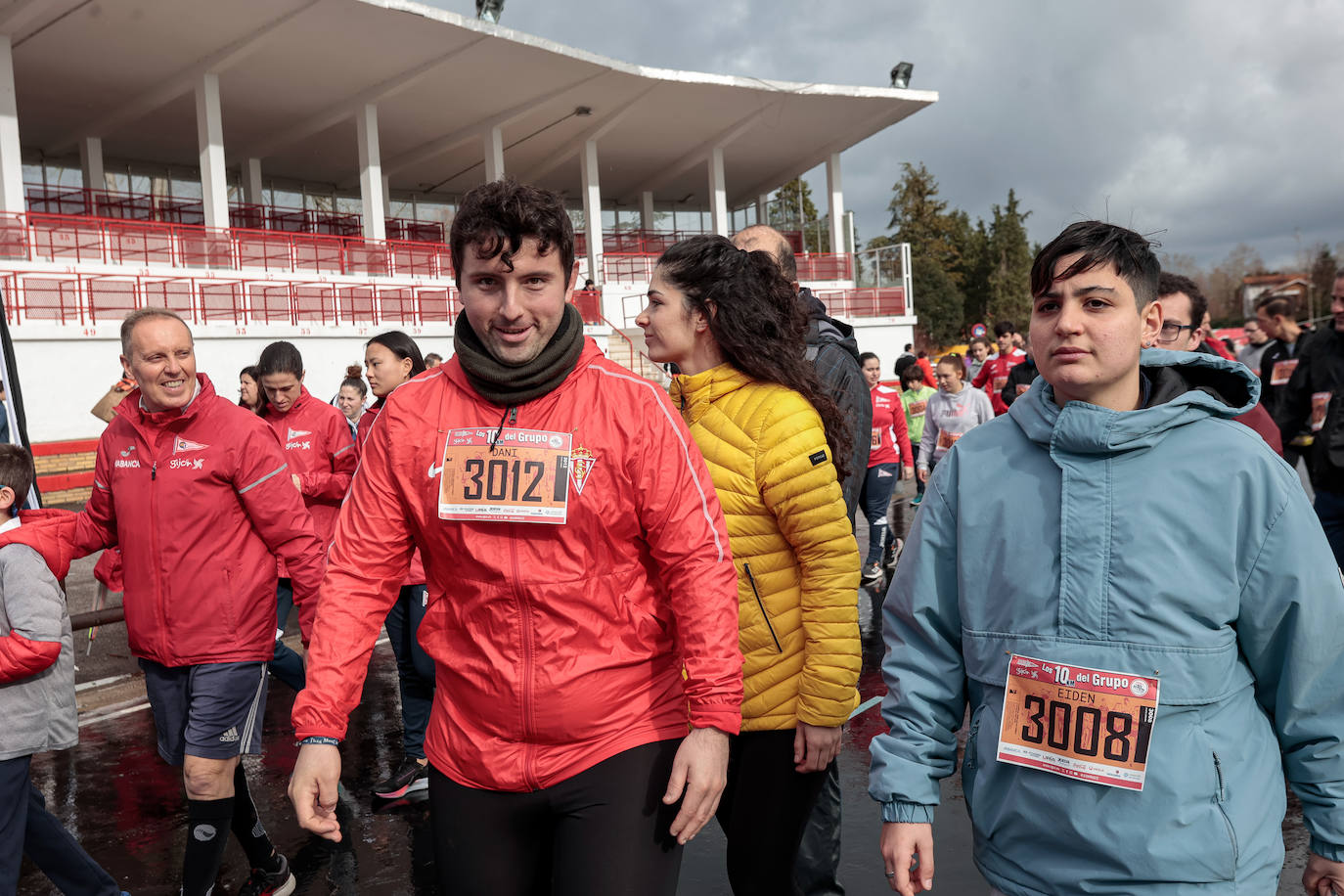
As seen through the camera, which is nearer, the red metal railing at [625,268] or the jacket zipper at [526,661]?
the jacket zipper at [526,661]

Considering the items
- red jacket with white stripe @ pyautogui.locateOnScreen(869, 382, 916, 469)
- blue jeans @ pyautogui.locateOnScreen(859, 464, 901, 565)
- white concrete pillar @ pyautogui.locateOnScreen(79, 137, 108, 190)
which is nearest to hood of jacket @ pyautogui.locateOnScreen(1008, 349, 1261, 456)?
blue jeans @ pyautogui.locateOnScreen(859, 464, 901, 565)

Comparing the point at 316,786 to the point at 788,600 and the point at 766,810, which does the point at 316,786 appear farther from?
the point at 788,600

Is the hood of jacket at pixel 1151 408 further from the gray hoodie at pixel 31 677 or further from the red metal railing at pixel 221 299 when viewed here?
the red metal railing at pixel 221 299

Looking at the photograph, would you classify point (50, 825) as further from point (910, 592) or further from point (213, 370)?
point (213, 370)

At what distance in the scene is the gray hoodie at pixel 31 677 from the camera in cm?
326

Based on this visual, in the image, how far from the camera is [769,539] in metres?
2.70

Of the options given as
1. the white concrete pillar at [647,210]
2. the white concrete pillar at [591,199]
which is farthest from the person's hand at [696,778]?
the white concrete pillar at [647,210]

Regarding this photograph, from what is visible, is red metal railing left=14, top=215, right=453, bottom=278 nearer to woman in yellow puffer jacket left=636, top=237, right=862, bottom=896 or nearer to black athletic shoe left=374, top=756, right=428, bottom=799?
black athletic shoe left=374, top=756, right=428, bottom=799

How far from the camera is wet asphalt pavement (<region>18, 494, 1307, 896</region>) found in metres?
3.93

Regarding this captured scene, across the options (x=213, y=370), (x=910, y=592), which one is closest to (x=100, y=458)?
(x=910, y=592)

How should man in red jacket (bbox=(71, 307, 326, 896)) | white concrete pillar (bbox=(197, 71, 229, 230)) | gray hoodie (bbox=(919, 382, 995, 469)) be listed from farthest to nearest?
white concrete pillar (bbox=(197, 71, 229, 230)) < gray hoodie (bbox=(919, 382, 995, 469)) < man in red jacket (bbox=(71, 307, 326, 896))

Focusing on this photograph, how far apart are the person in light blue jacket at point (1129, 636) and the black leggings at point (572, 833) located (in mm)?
479

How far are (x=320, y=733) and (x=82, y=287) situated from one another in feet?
68.9

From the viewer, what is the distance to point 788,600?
273cm
